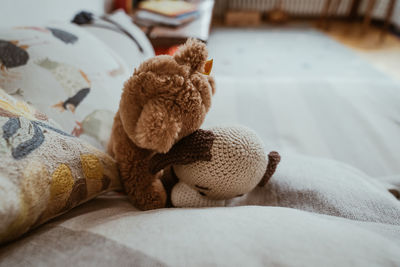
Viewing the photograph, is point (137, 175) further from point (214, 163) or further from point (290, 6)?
point (290, 6)

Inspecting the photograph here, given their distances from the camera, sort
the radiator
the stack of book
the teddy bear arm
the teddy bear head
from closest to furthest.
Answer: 1. the teddy bear head
2. the teddy bear arm
3. the stack of book
4. the radiator

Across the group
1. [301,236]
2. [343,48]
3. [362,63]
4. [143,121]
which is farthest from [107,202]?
[343,48]

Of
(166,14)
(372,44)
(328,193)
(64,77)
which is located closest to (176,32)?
(166,14)

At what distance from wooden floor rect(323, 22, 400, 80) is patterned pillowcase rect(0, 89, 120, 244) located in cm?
288

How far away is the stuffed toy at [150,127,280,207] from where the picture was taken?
1.43 ft

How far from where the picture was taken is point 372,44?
316 cm

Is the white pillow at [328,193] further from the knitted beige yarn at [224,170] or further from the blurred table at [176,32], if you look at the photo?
the blurred table at [176,32]

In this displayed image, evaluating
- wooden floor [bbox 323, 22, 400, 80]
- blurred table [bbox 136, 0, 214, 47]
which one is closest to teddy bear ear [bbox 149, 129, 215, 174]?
blurred table [bbox 136, 0, 214, 47]

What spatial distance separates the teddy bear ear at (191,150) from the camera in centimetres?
44

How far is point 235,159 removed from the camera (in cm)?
43

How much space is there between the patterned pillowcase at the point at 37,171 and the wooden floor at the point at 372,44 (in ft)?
9.46

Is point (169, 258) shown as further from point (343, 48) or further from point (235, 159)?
point (343, 48)

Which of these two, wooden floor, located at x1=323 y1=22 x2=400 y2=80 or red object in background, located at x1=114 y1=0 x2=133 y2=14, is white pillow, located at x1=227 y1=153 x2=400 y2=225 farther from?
wooden floor, located at x1=323 y1=22 x2=400 y2=80

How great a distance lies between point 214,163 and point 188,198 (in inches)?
3.6
